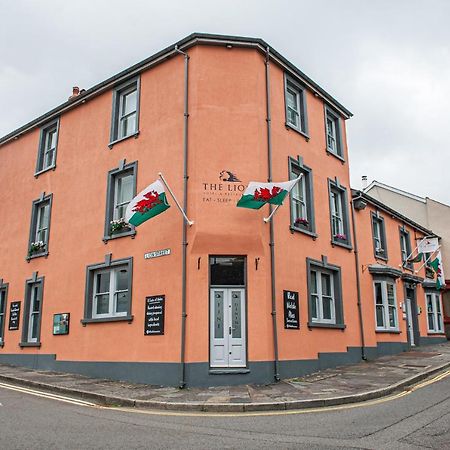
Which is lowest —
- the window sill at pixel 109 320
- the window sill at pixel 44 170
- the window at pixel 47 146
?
the window sill at pixel 109 320

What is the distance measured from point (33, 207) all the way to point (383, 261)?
1546cm

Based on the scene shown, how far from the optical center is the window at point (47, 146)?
1950 centimetres

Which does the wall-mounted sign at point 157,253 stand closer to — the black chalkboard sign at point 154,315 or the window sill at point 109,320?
the black chalkboard sign at point 154,315

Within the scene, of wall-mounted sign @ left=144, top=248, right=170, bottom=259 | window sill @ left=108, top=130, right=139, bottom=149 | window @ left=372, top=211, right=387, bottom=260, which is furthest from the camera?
window @ left=372, top=211, right=387, bottom=260

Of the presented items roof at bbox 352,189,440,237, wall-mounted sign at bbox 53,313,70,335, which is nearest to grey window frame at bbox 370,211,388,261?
→ roof at bbox 352,189,440,237

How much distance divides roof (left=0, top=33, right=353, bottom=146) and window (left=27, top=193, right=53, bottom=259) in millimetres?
3552

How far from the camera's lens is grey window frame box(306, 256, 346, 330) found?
15.3m

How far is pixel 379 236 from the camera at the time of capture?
22.4m

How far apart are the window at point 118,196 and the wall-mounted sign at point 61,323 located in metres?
3.14

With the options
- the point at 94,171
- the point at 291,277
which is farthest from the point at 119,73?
the point at 291,277

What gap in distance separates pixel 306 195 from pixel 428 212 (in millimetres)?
17801

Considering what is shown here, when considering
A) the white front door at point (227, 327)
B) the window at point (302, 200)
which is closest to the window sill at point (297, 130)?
the window at point (302, 200)

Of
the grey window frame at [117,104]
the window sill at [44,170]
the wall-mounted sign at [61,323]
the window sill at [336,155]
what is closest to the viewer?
the wall-mounted sign at [61,323]

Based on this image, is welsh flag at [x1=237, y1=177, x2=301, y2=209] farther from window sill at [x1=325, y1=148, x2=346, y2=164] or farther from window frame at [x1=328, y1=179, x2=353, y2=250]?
window sill at [x1=325, y1=148, x2=346, y2=164]
